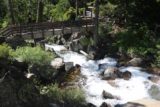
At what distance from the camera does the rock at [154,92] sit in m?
22.2

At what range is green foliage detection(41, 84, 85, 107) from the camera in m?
19.4

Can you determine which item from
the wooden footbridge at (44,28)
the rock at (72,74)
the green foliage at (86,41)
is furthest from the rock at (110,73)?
the wooden footbridge at (44,28)

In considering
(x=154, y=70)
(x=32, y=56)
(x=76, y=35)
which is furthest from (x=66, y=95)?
(x=76, y=35)

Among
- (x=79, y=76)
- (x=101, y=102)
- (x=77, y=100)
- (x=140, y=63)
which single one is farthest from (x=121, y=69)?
(x=77, y=100)

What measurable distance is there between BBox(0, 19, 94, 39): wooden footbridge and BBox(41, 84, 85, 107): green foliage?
895cm

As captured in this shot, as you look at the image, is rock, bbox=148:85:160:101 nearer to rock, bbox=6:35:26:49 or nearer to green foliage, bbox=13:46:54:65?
green foliage, bbox=13:46:54:65

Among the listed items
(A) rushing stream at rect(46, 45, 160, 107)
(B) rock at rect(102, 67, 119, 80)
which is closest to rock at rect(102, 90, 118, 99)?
(A) rushing stream at rect(46, 45, 160, 107)

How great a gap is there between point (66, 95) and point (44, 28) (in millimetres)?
12861

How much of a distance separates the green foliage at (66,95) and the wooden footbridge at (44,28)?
29.4 feet

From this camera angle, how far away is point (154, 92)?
2273cm

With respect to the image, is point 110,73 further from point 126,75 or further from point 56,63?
point 56,63

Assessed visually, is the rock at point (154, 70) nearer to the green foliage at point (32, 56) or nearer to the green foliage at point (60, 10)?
the green foliage at point (32, 56)

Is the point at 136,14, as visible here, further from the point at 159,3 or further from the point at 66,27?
the point at 66,27

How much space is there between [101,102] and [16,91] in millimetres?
5615
